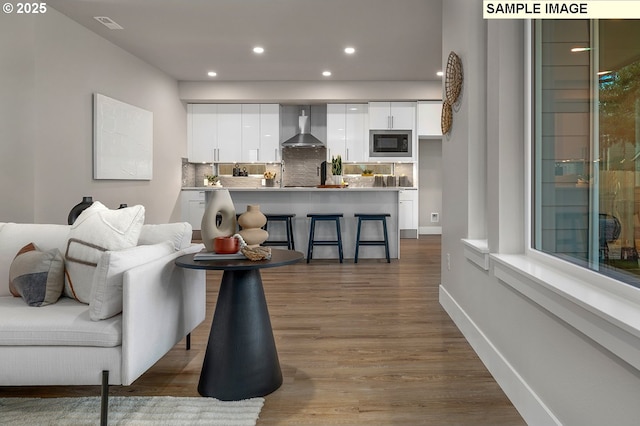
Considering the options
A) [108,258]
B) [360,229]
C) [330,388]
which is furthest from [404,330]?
[360,229]

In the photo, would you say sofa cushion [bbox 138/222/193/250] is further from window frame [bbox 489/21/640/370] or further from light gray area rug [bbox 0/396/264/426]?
window frame [bbox 489/21/640/370]

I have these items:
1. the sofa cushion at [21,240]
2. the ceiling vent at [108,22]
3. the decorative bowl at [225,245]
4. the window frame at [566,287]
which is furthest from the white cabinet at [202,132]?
the window frame at [566,287]

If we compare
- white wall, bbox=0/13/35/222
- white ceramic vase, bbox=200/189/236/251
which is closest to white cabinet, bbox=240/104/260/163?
white wall, bbox=0/13/35/222

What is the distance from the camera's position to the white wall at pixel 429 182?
30.2ft

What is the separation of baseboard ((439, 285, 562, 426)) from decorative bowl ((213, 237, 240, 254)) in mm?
1444

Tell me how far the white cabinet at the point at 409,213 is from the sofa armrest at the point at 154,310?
250 inches

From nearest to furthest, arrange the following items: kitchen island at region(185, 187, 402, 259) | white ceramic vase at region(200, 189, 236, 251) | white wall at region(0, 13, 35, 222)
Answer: white ceramic vase at region(200, 189, 236, 251)
white wall at region(0, 13, 35, 222)
kitchen island at region(185, 187, 402, 259)

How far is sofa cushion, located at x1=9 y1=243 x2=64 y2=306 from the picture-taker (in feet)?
7.23

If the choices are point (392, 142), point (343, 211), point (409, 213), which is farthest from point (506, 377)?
point (392, 142)

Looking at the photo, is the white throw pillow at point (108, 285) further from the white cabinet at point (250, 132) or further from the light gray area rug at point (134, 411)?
the white cabinet at point (250, 132)

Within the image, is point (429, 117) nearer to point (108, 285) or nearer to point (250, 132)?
point (250, 132)

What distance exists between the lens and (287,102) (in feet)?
27.9

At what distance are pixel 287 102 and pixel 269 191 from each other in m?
2.71

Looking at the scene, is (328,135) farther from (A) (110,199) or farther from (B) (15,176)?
(B) (15,176)
